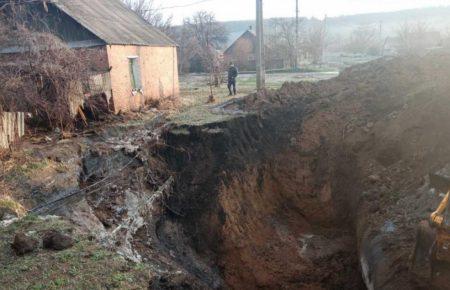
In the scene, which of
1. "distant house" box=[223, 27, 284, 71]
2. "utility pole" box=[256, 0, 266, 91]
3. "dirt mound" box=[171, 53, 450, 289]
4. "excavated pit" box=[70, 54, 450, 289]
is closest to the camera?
"dirt mound" box=[171, 53, 450, 289]

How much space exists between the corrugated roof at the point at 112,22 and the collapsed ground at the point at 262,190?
4.62 metres

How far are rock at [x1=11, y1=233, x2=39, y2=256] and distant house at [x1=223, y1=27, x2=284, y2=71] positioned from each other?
3478 cm

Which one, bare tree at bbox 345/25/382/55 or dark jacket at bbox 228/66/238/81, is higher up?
bare tree at bbox 345/25/382/55

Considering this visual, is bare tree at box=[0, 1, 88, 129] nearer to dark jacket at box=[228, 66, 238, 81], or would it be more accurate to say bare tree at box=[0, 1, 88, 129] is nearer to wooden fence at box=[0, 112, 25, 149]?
wooden fence at box=[0, 112, 25, 149]

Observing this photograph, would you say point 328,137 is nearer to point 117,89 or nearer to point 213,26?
point 117,89

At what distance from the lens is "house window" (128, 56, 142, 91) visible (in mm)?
15789

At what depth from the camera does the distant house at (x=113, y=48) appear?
44.2 feet

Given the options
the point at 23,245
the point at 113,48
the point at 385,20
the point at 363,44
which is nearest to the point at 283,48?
the point at 363,44

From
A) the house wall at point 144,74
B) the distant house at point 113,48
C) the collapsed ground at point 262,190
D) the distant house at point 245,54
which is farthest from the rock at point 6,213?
the distant house at point 245,54

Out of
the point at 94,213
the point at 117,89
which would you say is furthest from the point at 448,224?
the point at 117,89

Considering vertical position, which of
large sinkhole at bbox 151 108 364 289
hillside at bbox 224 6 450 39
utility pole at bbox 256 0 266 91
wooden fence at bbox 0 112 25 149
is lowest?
large sinkhole at bbox 151 108 364 289

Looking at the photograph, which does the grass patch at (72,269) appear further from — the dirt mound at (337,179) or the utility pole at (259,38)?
the utility pole at (259,38)

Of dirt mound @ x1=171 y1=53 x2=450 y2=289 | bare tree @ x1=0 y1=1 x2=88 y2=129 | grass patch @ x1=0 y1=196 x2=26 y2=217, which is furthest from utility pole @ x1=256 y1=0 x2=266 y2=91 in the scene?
grass patch @ x1=0 y1=196 x2=26 y2=217

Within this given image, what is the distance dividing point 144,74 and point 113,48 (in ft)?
8.94
